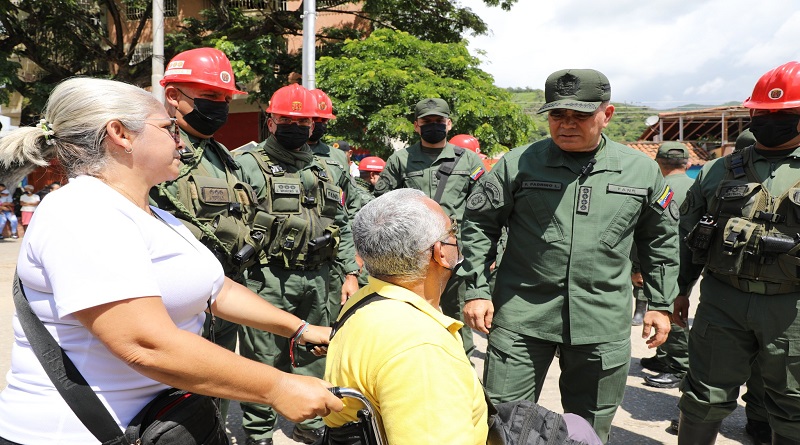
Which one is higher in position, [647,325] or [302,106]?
[302,106]

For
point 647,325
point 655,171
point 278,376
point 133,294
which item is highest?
point 655,171

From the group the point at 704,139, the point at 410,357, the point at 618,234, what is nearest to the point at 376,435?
the point at 410,357

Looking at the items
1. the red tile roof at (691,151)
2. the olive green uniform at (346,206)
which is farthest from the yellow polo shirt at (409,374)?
the red tile roof at (691,151)

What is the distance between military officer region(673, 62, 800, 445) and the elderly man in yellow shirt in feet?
6.92

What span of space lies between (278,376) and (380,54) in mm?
14246

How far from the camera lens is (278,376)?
1.75 metres

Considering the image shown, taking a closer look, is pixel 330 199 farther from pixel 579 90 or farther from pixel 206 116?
pixel 579 90

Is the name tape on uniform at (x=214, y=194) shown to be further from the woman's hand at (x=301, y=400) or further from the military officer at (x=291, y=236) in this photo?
the woman's hand at (x=301, y=400)

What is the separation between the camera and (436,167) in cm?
620

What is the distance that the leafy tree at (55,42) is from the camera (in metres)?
16.8

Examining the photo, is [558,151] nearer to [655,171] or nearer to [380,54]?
[655,171]

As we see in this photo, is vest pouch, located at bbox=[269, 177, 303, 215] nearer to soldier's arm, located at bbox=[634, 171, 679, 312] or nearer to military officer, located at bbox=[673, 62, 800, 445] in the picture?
soldier's arm, located at bbox=[634, 171, 679, 312]

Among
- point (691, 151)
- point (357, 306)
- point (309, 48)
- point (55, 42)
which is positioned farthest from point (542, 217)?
point (691, 151)

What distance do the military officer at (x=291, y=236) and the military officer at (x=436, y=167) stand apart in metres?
1.64
